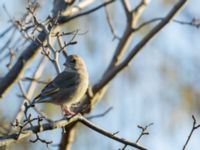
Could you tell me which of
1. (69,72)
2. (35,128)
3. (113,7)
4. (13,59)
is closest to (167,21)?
(69,72)

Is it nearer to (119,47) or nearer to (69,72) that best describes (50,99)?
Result: (69,72)

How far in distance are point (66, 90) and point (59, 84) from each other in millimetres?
97

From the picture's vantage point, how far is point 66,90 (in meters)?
7.60

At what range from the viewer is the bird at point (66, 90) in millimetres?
7348

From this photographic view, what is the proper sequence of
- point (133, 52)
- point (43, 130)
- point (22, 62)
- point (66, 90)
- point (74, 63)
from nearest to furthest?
point (43, 130), point (22, 62), point (66, 90), point (133, 52), point (74, 63)

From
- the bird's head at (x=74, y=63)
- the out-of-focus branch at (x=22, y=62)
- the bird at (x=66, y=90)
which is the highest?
the out-of-focus branch at (x=22, y=62)

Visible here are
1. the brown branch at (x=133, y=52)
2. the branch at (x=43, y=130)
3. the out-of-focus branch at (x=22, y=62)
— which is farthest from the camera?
the brown branch at (x=133, y=52)

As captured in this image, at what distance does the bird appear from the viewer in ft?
24.1

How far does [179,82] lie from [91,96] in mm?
7004

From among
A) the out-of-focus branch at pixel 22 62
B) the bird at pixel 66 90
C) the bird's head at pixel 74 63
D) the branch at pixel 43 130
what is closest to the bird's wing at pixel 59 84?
the bird at pixel 66 90

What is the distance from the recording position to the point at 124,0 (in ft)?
27.7

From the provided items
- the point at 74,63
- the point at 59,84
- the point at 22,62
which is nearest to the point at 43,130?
the point at 22,62

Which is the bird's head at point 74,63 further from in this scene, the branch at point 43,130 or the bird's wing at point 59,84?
the branch at point 43,130

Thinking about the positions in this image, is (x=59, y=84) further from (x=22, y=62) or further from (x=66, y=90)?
(x=22, y=62)
